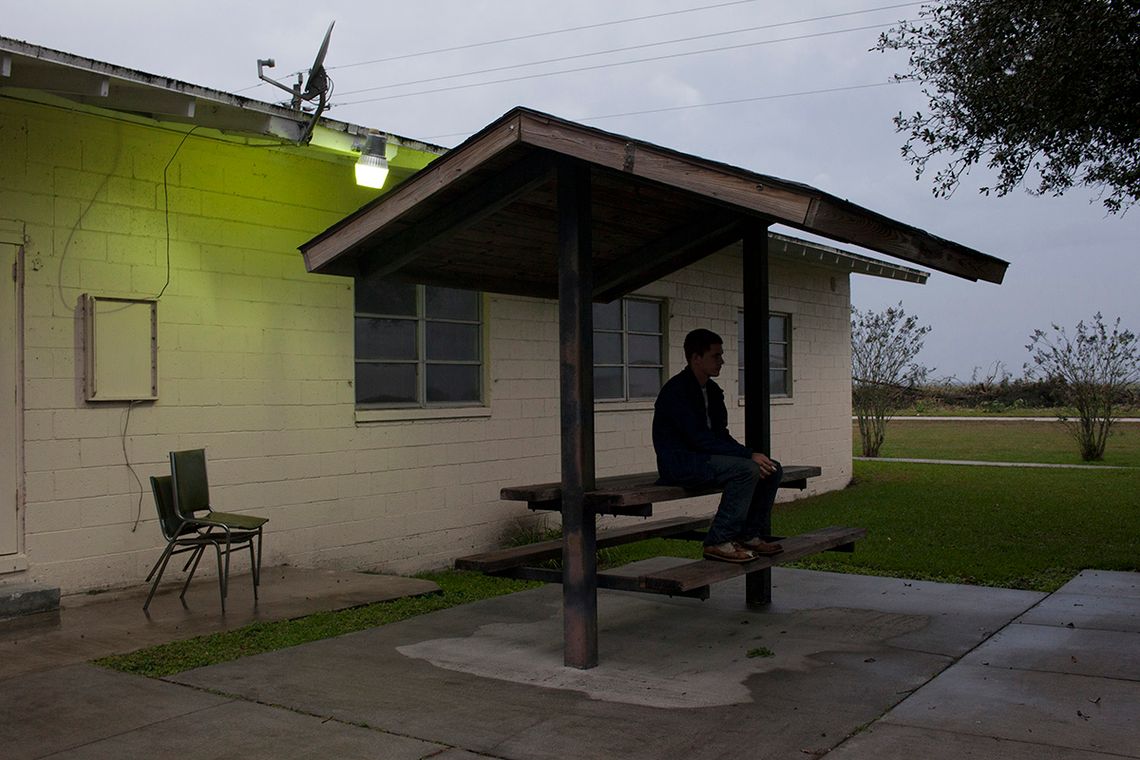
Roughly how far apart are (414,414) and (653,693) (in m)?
4.71

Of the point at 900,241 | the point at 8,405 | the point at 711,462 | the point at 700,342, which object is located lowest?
the point at 711,462

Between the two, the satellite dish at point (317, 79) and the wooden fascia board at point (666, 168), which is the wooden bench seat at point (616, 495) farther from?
the satellite dish at point (317, 79)

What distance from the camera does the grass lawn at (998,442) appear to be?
2247 centimetres

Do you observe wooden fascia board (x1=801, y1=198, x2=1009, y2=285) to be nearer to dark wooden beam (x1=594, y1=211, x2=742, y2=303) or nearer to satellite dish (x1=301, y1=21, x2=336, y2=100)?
dark wooden beam (x1=594, y1=211, x2=742, y2=303)

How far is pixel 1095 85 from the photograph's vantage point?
9070mm

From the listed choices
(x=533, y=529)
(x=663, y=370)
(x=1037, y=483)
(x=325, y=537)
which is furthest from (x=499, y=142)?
(x=1037, y=483)

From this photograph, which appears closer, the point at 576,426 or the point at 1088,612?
the point at 576,426

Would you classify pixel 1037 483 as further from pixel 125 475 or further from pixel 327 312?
pixel 125 475

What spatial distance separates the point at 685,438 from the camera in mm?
6430

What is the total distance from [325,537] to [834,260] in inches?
379

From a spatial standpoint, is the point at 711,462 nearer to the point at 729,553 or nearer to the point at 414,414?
the point at 729,553

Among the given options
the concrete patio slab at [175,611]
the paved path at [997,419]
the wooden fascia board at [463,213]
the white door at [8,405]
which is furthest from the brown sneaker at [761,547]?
the paved path at [997,419]

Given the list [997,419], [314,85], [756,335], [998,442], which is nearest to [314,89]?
[314,85]

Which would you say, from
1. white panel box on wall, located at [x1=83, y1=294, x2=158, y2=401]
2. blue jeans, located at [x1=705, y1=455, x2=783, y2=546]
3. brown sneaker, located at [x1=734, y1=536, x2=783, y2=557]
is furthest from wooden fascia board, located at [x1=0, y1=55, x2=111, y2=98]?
brown sneaker, located at [x1=734, y1=536, x2=783, y2=557]
